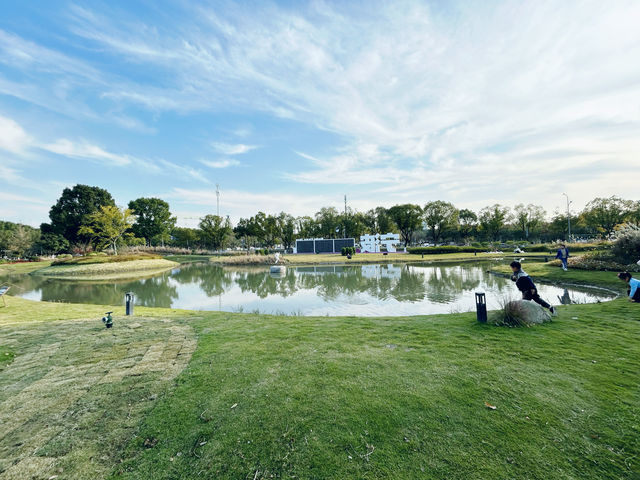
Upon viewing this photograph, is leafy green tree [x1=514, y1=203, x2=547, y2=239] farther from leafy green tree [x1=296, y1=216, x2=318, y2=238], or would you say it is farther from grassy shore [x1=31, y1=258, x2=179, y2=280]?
grassy shore [x1=31, y1=258, x2=179, y2=280]

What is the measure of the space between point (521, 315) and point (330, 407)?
16.5 ft

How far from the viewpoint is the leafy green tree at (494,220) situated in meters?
57.5

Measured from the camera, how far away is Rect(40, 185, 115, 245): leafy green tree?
132 ft

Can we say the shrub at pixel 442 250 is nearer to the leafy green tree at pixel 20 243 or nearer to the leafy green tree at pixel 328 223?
the leafy green tree at pixel 328 223

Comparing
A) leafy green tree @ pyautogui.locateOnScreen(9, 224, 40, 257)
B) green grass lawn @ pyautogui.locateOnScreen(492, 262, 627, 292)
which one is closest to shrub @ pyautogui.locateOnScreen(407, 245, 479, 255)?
green grass lawn @ pyautogui.locateOnScreen(492, 262, 627, 292)

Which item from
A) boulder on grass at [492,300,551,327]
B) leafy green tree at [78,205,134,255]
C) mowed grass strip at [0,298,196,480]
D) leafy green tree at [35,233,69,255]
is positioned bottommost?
mowed grass strip at [0,298,196,480]

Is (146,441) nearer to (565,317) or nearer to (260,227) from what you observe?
(565,317)

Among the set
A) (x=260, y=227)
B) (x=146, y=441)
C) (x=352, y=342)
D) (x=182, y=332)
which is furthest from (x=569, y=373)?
(x=260, y=227)

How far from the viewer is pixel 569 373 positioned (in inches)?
138

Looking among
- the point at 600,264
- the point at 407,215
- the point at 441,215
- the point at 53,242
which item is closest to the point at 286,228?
the point at 407,215

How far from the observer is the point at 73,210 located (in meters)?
40.8

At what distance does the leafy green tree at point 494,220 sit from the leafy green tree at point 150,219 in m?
68.8

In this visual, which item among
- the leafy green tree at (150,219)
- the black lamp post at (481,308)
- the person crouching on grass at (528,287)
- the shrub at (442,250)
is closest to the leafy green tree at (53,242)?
the leafy green tree at (150,219)

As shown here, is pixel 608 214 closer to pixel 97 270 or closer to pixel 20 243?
pixel 97 270
